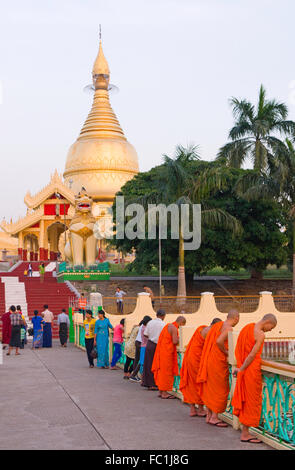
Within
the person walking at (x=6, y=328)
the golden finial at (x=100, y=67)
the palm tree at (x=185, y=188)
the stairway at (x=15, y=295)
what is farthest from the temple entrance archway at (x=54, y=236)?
the person walking at (x=6, y=328)

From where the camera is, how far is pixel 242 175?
30.3m

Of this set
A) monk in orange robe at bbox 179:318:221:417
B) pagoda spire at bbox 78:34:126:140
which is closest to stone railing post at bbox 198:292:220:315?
monk in orange robe at bbox 179:318:221:417

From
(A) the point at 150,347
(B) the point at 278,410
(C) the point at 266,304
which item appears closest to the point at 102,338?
(A) the point at 150,347

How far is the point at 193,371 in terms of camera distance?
26.1 feet

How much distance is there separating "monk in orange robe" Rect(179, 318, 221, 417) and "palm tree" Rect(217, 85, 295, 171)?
24.5 metres

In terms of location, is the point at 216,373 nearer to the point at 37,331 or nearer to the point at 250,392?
the point at 250,392

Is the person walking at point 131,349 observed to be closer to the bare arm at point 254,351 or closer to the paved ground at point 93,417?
the paved ground at point 93,417

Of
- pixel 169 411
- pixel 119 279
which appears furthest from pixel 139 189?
pixel 169 411

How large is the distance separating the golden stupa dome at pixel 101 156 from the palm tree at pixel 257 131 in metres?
22.4

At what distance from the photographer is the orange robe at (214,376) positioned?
286 inches

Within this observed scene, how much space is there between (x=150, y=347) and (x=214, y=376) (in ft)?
9.65

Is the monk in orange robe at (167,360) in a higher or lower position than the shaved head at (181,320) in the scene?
lower

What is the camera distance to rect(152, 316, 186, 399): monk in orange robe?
368 inches
